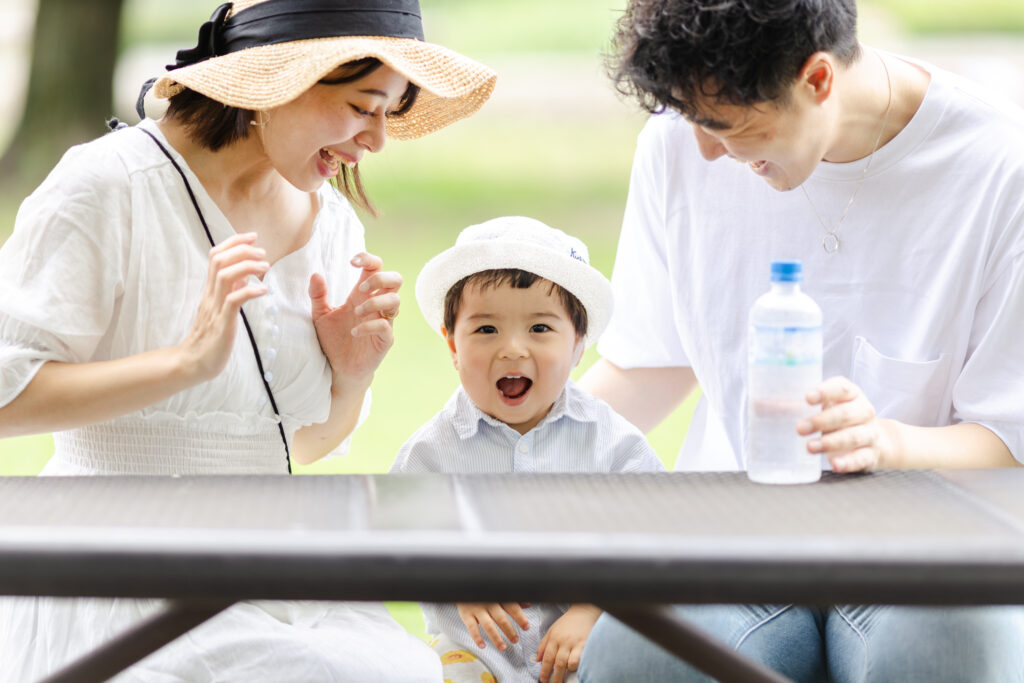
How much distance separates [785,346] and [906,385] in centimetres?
55

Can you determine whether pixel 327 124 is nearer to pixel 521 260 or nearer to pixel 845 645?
pixel 521 260

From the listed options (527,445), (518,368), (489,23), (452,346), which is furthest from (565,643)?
(489,23)

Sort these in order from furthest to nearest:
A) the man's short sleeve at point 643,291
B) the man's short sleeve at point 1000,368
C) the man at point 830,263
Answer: the man's short sleeve at point 643,291
the man's short sleeve at point 1000,368
the man at point 830,263

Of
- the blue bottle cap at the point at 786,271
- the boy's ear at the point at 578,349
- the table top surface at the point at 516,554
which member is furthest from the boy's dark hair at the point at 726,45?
the table top surface at the point at 516,554

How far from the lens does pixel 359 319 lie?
1.89 m

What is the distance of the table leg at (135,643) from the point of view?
1.20m

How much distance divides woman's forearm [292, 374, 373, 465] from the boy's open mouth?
0.23 metres

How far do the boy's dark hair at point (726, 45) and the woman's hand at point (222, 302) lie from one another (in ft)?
2.02

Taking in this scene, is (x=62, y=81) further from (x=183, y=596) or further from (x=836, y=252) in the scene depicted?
(x=183, y=596)

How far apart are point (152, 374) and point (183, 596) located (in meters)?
0.60

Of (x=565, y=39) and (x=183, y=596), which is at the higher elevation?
(x=565, y=39)

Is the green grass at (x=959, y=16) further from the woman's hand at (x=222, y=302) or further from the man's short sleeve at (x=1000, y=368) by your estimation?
the woman's hand at (x=222, y=302)

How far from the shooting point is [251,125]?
72.3 inches

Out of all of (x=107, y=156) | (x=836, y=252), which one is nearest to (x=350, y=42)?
(x=107, y=156)
